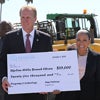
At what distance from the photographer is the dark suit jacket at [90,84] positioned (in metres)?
5.85

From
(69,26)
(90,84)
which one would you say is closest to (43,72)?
(90,84)

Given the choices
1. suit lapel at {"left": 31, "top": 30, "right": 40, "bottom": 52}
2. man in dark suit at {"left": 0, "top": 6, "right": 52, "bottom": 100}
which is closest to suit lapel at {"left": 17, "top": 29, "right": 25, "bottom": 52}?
man in dark suit at {"left": 0, "top": 6, "right": 52, "bottom": 100}

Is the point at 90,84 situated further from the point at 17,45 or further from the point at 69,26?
the point at 69,26

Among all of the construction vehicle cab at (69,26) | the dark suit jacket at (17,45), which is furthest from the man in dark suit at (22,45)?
the construction vehicle cab at (69,26)

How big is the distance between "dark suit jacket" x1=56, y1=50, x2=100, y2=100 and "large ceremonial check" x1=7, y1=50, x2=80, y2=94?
0.98 feet

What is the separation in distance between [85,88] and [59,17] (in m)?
8.47

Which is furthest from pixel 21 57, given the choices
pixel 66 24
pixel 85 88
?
pixel 66 24

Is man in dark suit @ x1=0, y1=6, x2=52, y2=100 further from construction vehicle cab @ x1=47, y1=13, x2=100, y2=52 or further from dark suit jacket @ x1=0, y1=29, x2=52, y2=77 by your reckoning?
construction vehicle cab @ x1=47, y1=13, x2=100, y2=52

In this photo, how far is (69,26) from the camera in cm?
1344

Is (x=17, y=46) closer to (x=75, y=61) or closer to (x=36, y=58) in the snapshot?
(x=36, y=58)

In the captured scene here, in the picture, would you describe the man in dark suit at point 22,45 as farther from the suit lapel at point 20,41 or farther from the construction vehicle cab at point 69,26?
the construction vehicle cab at point 69,26

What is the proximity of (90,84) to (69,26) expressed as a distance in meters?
7.65

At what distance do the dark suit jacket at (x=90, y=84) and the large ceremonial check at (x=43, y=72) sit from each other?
11.8 inches

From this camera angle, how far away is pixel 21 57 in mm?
5516
